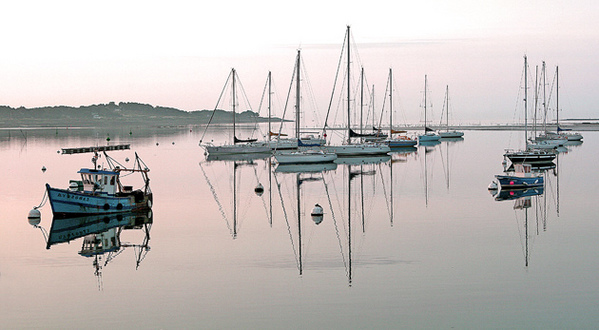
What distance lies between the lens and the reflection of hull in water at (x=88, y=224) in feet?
103

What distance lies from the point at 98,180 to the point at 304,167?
33.8m

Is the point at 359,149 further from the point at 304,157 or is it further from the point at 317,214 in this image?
the point at 317,214

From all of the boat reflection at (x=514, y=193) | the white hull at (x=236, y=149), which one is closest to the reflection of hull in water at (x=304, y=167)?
the white hull at (x=236, y=149)

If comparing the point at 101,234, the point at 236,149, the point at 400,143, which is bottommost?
the point at 101,234

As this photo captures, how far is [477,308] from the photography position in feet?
63.8

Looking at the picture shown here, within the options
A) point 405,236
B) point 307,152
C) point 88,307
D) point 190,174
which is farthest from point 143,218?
point 307,152

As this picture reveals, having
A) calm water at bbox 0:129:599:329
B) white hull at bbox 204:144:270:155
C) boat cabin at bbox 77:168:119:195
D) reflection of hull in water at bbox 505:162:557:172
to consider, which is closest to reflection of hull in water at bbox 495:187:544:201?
calm water at bbox 0:129:599:329

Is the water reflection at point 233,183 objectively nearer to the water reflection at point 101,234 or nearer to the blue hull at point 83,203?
the water reflection at point 101,234

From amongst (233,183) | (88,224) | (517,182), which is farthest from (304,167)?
(88,224)

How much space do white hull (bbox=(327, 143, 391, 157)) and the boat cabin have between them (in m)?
45.5

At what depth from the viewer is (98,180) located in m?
36.9

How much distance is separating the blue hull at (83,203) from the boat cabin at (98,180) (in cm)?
59

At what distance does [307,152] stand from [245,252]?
1762 inches

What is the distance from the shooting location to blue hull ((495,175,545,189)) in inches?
1827
